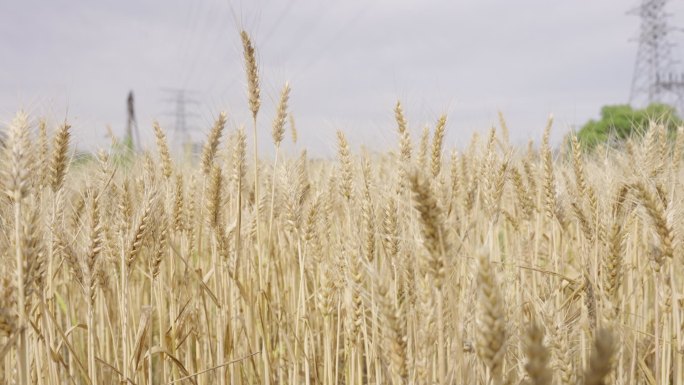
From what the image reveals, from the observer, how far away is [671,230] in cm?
179

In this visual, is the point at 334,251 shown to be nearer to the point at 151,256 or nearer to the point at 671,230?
the point at 151,256

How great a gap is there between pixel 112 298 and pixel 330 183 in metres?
1.29

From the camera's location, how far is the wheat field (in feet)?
4.39

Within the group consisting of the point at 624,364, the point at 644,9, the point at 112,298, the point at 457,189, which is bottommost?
the point at 624,364

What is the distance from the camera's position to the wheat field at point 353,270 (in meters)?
1.34

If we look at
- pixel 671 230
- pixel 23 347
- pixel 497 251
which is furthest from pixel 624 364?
pixel 23 347

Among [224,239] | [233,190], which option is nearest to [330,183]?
[233,190]

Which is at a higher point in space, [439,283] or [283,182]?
[283,182]

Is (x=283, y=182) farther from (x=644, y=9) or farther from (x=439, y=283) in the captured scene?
(x=644, y=9)

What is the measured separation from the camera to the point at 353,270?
178cm

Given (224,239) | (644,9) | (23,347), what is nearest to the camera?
(23,347)

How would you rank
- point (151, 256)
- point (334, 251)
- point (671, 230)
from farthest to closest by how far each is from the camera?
point (334, 251) → point (151, 256) → point (671, 230)

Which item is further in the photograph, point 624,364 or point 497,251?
point 497,251

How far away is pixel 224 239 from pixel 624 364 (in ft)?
5.33
